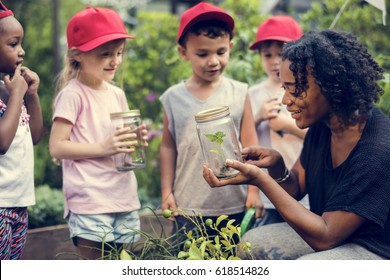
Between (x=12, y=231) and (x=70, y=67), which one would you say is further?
(x=70, y=67)

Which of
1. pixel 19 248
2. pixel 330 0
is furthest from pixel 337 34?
pixel 330 0

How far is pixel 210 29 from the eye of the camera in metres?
2.89

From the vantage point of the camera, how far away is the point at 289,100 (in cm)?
239

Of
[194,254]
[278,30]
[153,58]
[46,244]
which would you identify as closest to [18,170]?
[194,254]

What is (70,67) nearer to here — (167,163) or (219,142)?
(167,163)

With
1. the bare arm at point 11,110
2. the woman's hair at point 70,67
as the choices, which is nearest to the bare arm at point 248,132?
the woman's hair at point 70,67

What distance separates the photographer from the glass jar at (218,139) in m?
2.25

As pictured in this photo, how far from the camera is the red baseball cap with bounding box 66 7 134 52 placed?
106 inches

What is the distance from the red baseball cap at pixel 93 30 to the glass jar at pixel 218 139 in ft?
2.33

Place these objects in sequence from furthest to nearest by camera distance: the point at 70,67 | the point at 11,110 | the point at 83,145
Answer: the point at 70,67, the point at 83,145, the point at 11,110

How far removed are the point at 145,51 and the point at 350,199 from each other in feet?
13.3

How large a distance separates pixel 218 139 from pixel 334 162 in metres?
0.57

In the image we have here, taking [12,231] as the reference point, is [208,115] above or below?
above

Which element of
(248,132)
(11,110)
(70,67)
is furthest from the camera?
(248,132)
